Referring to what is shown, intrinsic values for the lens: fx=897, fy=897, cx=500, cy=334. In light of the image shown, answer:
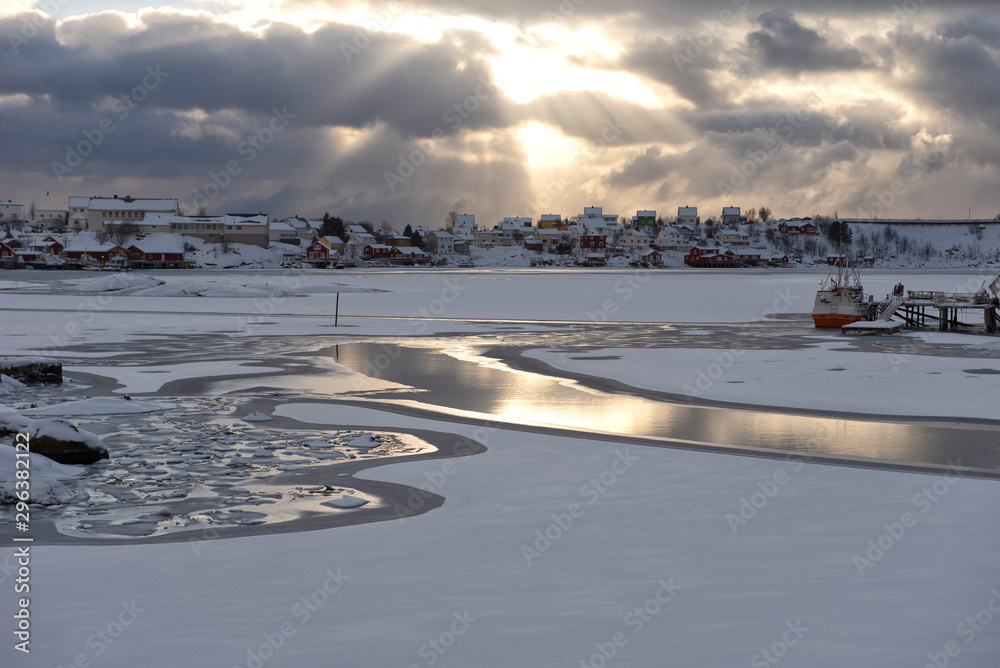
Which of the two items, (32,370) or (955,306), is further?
(955,306)

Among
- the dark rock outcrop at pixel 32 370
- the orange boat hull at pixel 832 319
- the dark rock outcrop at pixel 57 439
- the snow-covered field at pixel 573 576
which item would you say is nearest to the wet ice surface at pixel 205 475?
the dark rock outcrop at pixel 57 439

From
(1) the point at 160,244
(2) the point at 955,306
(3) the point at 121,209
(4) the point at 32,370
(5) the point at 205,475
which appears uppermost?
(3) the point at 121,209

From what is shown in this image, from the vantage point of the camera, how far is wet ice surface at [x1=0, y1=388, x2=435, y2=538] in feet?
38.6

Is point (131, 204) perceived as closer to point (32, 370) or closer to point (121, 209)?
point (121, 209)

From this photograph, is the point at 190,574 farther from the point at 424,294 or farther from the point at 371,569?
the point at 424,294

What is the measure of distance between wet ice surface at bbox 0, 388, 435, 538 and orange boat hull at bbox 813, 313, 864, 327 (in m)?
33.9

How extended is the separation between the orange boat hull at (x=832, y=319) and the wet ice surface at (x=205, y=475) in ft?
111

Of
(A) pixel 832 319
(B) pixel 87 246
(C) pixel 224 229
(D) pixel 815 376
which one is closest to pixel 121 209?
(C) pixel 224 229

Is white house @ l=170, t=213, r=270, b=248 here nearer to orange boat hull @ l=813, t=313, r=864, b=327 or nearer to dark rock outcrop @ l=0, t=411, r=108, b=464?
orange boat hull @ l=813, t=313, r=864, b=327

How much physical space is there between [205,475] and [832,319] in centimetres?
3874

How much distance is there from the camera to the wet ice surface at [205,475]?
464 inches

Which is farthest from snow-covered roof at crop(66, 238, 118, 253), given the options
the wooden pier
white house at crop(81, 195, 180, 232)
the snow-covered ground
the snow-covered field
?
the snow-covered field

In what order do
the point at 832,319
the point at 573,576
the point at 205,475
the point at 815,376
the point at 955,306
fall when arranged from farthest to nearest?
the point at 955,306, the point at 832,319, the point at 815,376, the point at 205,475, the point at 573,576

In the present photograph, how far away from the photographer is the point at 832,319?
4609 centimetres
